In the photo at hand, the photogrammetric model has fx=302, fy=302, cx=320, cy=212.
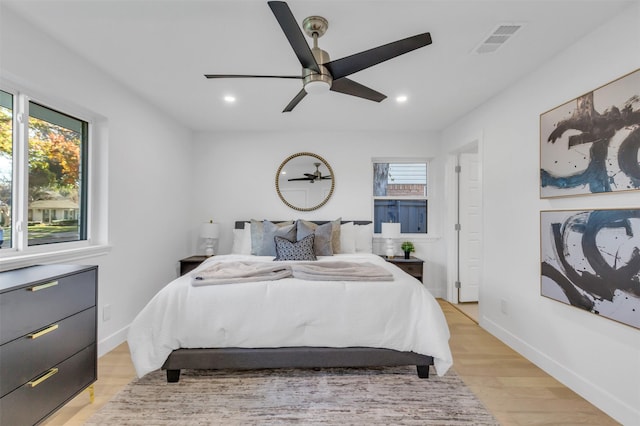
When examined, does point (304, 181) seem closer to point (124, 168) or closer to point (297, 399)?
point (124, 168)

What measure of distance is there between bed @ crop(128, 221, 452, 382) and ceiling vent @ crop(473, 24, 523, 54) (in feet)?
6.05

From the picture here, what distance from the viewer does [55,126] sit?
2.38m

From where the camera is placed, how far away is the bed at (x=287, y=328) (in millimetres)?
2115

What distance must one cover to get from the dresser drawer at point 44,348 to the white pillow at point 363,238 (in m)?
2.92

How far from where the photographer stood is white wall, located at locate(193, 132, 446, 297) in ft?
14.4

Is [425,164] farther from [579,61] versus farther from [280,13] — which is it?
[280,13]

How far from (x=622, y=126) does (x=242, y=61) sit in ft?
8.40

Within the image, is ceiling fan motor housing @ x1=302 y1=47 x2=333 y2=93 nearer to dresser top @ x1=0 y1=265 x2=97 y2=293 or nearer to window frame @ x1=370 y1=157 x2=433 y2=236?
dresser top @ x1=0 y1=265 x2=97 y2=293

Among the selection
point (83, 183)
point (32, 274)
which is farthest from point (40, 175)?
point (32, 274)

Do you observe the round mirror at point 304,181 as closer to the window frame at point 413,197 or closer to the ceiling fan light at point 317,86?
the window frame at point 413,197

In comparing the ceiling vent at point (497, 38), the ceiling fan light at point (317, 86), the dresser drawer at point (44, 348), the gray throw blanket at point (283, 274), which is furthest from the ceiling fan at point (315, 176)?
the dresser drawer at point (44, 348)

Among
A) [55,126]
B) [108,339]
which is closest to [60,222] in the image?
[55,126]

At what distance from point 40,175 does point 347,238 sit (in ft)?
9.95

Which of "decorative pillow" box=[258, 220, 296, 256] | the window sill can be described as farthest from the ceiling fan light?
the window sill
